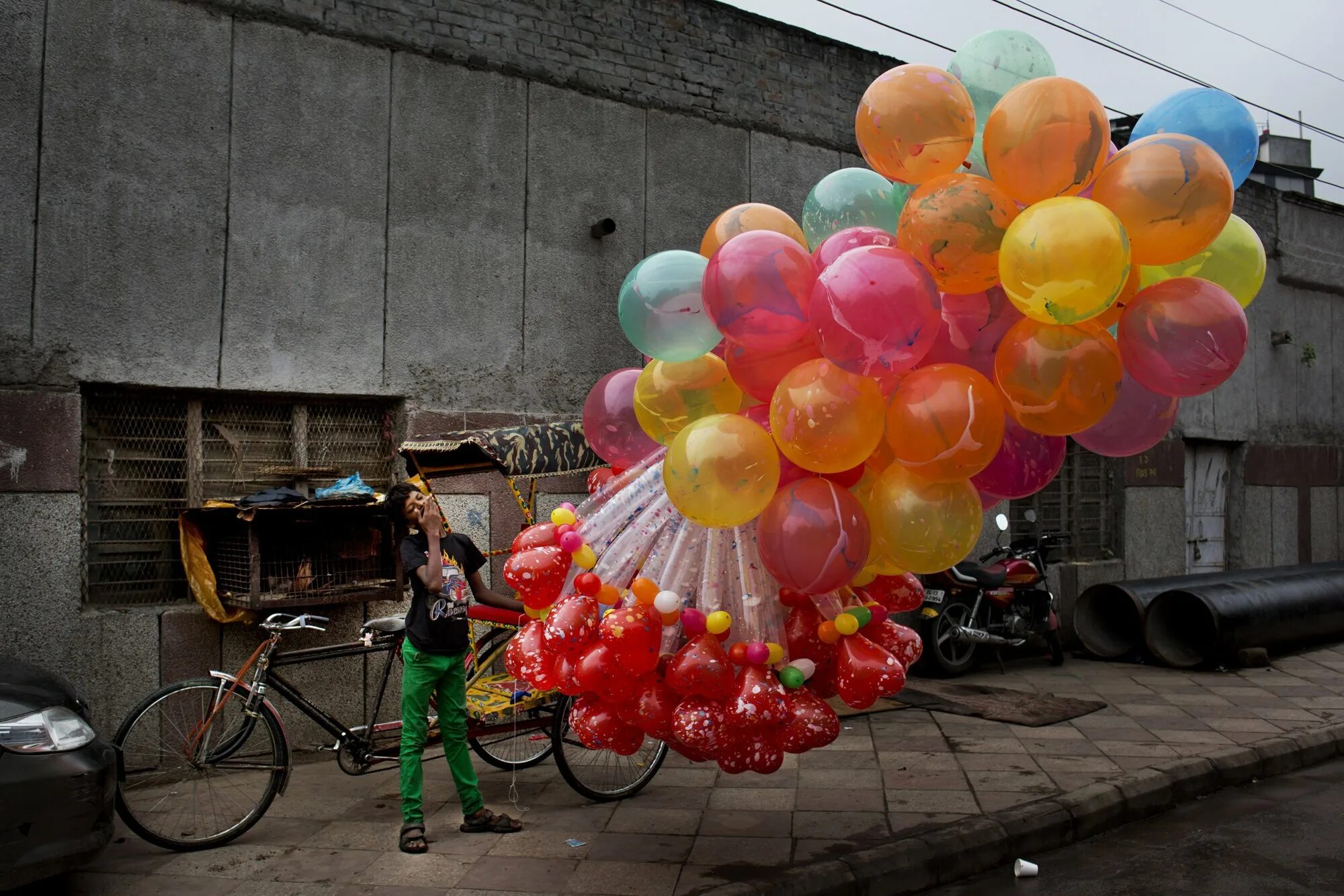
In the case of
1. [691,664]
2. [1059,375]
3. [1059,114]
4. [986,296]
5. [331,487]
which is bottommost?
[691,664]

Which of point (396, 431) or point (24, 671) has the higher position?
point (396, 431)

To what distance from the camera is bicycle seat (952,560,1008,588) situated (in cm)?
870

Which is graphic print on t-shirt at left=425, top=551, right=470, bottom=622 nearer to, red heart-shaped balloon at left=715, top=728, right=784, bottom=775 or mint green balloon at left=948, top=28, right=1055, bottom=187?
red heart-shaped balloon at left=715, top=728, right=784, bottom=775

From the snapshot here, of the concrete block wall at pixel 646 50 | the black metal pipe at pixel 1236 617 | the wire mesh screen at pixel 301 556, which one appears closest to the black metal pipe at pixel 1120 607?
the black metal pipe at pixel 1236 617

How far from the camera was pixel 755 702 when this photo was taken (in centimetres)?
322

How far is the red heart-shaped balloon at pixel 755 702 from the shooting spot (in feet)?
10.5

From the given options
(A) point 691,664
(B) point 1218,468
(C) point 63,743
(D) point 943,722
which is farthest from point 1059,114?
(B) point 1218,468

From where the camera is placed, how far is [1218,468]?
12445 mm

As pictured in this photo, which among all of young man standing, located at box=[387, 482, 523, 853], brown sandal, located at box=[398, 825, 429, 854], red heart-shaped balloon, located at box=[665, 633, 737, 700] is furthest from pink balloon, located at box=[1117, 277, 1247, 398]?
brown sandal, located at box=[398, 825, 429, 854]

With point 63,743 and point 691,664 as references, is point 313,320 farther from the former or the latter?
point 691,664

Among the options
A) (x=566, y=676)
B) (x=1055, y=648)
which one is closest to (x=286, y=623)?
(x=566, y=676)

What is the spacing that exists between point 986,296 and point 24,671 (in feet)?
14.2

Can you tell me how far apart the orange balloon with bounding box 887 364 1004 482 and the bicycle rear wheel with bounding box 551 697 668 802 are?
2932 millimetres

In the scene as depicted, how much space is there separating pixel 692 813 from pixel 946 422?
313cm
